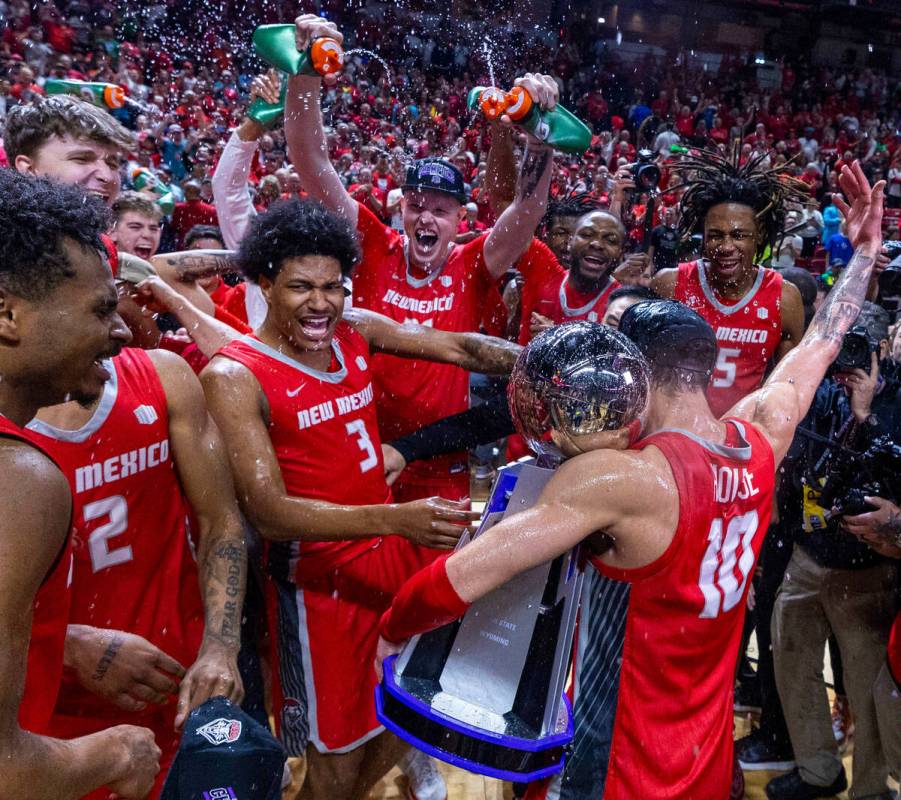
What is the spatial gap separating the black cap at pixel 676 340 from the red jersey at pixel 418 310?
5.68 ft

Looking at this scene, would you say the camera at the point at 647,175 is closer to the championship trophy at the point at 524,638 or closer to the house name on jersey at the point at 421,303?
the house name on jersey at the point at 421,303

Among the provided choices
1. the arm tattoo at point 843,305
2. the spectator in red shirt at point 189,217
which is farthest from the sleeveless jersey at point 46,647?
the spectator in red shirt at point 189,217

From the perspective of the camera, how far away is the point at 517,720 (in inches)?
69.9

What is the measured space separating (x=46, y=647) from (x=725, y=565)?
1.50m

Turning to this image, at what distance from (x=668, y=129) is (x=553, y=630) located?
59.4ft

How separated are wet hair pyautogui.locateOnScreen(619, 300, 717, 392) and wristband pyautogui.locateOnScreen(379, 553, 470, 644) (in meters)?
0.71

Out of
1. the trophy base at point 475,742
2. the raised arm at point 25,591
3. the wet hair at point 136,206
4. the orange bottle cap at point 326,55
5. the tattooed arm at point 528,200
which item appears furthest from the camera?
the wet hair at point 136,206

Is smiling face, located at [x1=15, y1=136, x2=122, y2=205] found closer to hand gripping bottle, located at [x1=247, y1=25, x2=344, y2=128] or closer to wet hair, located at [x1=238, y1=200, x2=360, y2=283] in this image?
wet hair, located at [x1=238, y1=200, x2=360, y2=283]

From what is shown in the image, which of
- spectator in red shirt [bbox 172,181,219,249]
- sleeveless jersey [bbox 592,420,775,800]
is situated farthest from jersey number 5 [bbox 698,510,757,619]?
spectator in red shirt [bbox 172,181,219,249]

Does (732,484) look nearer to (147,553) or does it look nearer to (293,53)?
(147,553)

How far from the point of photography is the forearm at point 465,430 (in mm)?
3500

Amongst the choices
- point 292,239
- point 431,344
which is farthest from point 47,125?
point 431,344

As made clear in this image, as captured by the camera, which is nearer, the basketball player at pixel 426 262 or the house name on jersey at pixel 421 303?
the basketball player at pixel 426 262

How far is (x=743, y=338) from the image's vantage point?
4.00 metres
